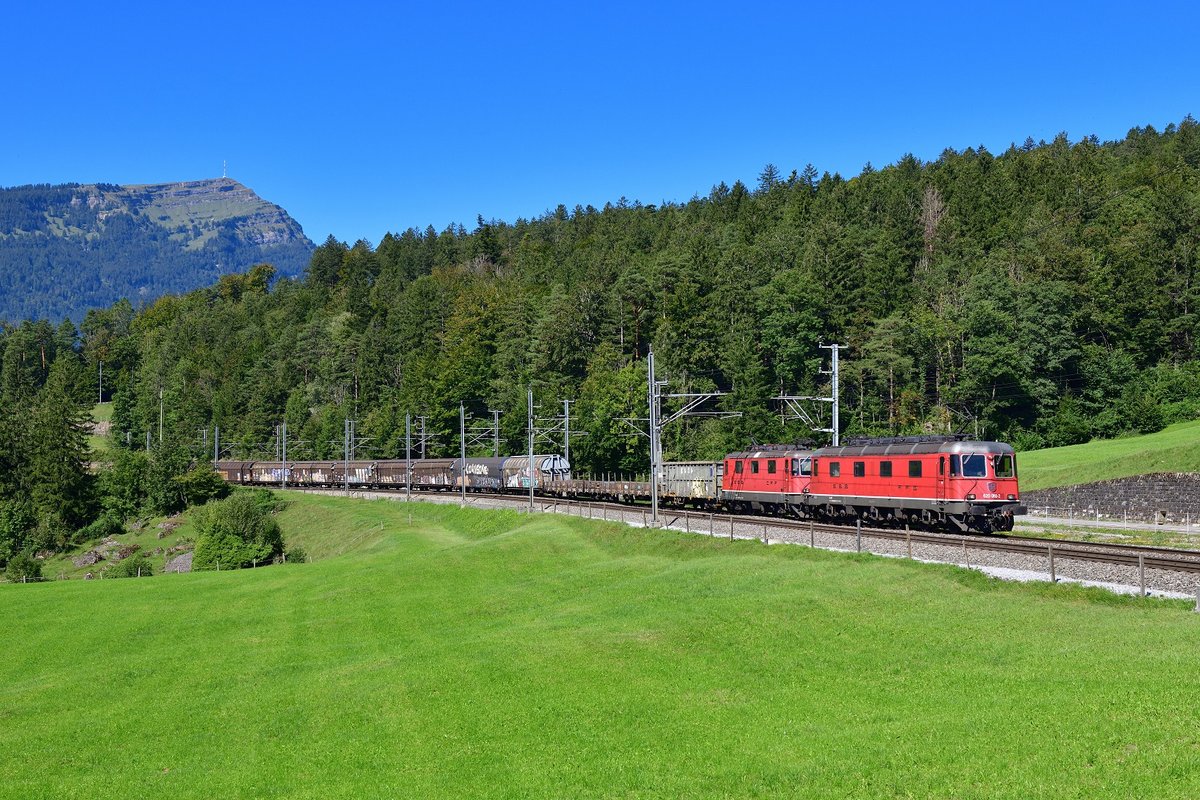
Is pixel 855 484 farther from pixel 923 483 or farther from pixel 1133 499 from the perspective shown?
pixel 1133 499

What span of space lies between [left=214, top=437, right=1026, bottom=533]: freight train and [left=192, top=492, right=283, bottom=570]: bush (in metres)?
22.9

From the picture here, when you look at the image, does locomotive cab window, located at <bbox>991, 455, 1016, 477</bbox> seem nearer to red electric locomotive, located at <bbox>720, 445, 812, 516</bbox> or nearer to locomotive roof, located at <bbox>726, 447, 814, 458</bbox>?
red electric locomotive, located at <bbox>720, 445, 812, 516</bbox>

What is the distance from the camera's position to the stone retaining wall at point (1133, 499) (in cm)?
5006

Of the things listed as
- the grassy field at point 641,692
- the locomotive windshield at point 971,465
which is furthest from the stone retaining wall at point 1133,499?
the grassy field at point 641,692

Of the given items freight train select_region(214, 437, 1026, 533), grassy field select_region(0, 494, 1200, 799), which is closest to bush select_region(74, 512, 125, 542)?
freight train select_region(214, 437, 1026, 533)

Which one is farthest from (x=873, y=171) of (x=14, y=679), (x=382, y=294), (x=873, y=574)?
(x=14, y=679)

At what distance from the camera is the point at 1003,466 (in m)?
39.8

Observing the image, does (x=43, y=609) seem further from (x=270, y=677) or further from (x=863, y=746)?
(x=863, y=746)

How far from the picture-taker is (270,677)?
25.0 meters

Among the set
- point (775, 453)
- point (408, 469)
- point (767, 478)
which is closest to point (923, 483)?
point (775, 453)

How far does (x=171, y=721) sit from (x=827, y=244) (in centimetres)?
9641

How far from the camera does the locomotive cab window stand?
129ft

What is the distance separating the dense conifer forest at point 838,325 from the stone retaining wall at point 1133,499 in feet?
94.4

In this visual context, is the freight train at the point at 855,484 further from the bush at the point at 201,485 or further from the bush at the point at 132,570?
the bush at the point at 201,485
